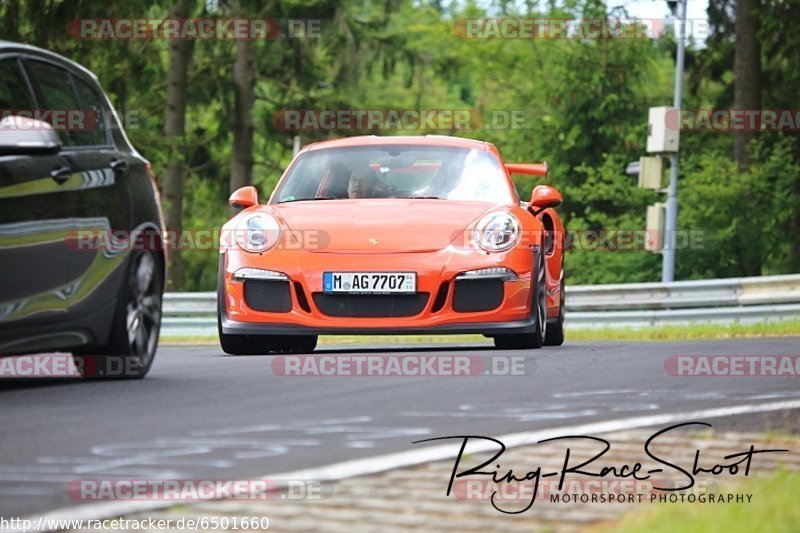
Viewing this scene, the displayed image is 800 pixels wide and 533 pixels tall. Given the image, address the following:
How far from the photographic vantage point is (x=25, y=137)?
27.8 feet

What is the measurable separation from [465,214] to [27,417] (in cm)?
502

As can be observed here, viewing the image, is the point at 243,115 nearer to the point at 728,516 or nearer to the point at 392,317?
the point at 392,317

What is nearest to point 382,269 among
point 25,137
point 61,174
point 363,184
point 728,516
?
point 363,184

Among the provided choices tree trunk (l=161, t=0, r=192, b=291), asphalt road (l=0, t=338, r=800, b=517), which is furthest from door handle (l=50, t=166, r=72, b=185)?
tree trunk (l=161, t=0, r=192, b=291)

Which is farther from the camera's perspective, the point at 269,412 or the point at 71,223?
the point at 71,223

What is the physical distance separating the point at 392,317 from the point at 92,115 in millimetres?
2446

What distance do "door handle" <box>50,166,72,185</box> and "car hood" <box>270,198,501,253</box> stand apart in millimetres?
2758

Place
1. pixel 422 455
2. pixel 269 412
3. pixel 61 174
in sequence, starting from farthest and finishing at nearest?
pixel 61 174 → pixel 269 412 → pixel 422 455

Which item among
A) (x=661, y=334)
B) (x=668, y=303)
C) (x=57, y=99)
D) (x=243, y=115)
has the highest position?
(x=57, y=99)


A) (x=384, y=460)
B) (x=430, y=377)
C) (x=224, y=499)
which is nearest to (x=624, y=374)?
(x=430, y=377)

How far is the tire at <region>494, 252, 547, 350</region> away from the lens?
39.7 ft

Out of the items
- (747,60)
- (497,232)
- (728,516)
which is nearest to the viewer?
(728,516)

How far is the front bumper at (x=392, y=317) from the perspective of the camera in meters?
11.7

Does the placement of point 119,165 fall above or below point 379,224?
above
